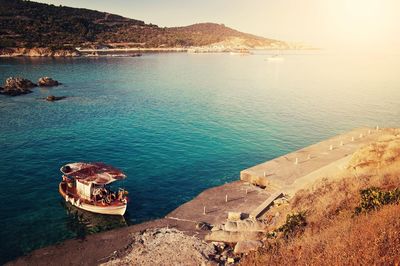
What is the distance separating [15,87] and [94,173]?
65.5m

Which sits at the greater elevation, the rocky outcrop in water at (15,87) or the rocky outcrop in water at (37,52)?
the rocky outcrop in water at (37,52)

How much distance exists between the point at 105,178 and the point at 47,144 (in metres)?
19.8

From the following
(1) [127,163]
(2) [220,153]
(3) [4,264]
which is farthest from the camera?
(2) [220,153]

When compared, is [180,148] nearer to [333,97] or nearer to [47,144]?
[47,144]

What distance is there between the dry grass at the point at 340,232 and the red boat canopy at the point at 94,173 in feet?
50.6

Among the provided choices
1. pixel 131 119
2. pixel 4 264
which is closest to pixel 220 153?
pixel 131 119

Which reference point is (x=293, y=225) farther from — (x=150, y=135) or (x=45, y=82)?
(x=45, y=82)

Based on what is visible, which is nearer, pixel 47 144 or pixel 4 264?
pixel 4 264

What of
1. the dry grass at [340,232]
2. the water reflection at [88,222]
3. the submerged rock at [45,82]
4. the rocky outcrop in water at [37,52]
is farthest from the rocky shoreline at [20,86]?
the rocky outcrop in water at [37,52]

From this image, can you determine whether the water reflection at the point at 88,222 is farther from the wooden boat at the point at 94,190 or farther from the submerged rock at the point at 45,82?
the submerged rock at the point at 45,82

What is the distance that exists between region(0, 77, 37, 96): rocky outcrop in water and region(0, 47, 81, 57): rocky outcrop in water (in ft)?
339

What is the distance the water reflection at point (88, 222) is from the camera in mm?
25047

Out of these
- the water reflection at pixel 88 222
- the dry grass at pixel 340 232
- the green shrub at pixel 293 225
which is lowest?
the water reflection at pixel 88 222

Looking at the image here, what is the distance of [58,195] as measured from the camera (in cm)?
3039
